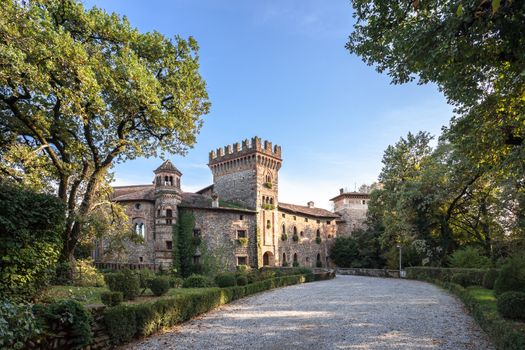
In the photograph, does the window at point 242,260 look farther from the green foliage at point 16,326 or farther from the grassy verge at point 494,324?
the green foliage at point 16,326

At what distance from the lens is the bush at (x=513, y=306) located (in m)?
9.28

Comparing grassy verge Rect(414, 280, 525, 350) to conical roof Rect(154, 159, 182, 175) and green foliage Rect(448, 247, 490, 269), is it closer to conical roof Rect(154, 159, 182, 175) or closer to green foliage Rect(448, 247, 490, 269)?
green foliage Rect(448, 247, 490, 269)

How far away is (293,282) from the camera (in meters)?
27.3

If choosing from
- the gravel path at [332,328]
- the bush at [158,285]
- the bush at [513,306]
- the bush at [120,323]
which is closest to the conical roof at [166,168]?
the bush at [158,285]

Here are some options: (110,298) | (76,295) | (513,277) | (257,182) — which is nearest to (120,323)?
(110,298)

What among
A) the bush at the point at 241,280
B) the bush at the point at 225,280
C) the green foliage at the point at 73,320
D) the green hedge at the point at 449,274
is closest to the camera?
the green foliage at the point at 73,320

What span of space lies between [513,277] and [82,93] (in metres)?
16.6

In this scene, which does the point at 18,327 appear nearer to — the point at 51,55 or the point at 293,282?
the point at 51,55

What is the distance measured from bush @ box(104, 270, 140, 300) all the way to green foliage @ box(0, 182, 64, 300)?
404 cm

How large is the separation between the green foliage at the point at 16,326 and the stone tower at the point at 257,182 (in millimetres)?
33752

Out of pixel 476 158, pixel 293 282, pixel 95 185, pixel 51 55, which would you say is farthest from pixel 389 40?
pixel 293 282

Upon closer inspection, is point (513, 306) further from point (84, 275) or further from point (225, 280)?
point (84, 275)

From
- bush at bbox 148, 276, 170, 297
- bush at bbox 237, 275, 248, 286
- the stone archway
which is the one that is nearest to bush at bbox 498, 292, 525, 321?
bush at bbox 148, 276, 170, 297

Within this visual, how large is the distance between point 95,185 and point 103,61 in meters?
6.06
